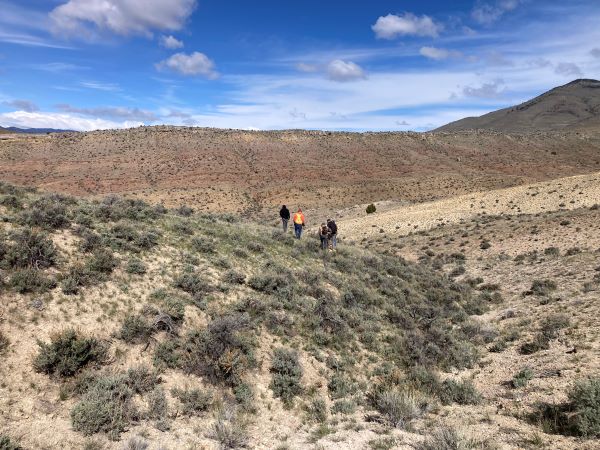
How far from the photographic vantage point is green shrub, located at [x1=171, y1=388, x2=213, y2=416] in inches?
304

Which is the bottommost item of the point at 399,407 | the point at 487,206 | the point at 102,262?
the point at 399,407

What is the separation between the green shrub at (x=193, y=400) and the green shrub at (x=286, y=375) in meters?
1.56

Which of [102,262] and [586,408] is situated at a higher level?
[102,262]

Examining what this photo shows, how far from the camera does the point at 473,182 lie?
62594 mm

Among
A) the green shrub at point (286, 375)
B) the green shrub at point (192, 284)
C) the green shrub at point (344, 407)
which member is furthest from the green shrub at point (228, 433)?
the green shrub at point (192, 284)

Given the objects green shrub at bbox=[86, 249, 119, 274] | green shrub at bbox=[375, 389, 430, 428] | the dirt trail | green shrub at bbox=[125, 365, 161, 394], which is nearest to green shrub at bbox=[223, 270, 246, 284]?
green shrub at bbox=[86, 249, 119, 274]

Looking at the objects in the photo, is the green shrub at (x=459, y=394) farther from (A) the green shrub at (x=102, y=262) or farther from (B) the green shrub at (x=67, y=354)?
(A) the green shrub at (x=102, y=262)

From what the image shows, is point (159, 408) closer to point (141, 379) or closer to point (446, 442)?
point (141, 379)

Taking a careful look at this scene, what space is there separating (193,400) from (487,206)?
117 feet

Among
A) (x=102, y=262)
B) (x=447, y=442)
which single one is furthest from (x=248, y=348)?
(x=447, y=442)

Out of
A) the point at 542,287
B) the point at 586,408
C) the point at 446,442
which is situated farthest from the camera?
the point at 542,287

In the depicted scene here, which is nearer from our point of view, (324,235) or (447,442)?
(447,442)

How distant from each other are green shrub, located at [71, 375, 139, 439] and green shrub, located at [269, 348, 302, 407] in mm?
3005

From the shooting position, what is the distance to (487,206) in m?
37.3
